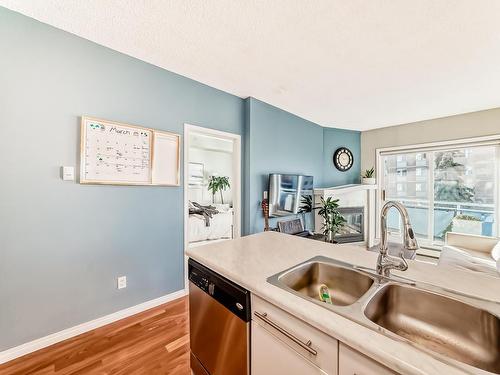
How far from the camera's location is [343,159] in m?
4.79

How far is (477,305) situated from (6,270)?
2.73 metres

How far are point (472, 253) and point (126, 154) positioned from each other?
4.23 meters

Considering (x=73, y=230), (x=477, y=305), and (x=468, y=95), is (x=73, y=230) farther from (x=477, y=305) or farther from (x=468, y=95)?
(x=468, y=95)

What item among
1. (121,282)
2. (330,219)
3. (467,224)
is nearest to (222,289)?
(121,282)

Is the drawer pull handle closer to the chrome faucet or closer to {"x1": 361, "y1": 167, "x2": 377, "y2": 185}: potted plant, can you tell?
the chrome faucet

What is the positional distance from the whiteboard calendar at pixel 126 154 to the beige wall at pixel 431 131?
13.8ft

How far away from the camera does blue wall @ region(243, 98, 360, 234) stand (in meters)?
3.11

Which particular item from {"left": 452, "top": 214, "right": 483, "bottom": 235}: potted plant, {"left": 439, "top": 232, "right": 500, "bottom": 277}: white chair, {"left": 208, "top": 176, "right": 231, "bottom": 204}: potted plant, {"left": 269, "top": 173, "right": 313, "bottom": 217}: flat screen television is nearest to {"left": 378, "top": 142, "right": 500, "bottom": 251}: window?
{"left": 452, "top": 214, "right": 483, "bottom": 235}: potted plant

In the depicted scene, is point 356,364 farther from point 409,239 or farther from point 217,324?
point 217,324

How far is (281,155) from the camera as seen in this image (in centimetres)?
359

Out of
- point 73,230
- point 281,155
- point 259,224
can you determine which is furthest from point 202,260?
point 281,155

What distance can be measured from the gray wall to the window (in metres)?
4.59

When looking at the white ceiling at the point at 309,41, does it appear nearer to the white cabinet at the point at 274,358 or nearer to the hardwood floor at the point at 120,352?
the white cabinet at the point at 274,358

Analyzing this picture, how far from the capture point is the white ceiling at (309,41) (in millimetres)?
1551
